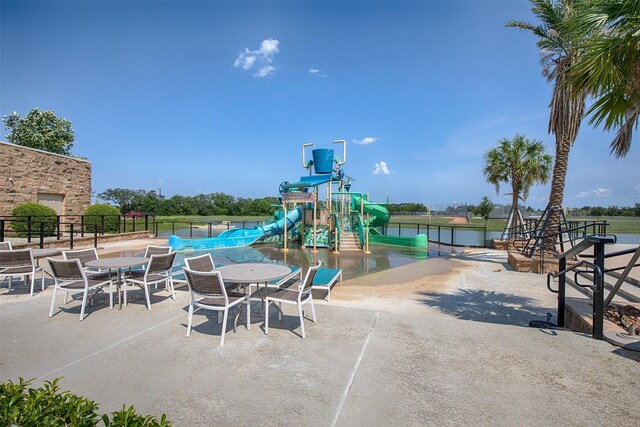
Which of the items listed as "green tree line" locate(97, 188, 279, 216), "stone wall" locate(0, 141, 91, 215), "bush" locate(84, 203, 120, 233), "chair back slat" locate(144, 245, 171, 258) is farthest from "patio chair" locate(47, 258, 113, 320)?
"green tree line" locate(97, 188, 279, 216)

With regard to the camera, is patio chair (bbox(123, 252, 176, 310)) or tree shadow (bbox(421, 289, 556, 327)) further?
tree shadow (bbox(421, 289, 556, 327))

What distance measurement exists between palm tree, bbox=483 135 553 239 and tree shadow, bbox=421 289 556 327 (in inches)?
492

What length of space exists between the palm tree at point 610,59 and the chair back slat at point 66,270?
22.5ft

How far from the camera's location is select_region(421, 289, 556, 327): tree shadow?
17.4 feet

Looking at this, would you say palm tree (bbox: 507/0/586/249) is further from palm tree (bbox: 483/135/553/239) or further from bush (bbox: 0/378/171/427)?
bush (bbox: 0/378/171/427)

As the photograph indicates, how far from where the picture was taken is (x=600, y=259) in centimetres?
382

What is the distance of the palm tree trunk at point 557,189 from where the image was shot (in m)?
10.6

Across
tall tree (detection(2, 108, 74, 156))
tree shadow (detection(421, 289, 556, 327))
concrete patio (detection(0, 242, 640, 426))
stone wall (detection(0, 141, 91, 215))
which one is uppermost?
tall tree (detection(2, 108, 74, 156))

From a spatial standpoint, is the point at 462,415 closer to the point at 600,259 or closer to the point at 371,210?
the point at 600,259

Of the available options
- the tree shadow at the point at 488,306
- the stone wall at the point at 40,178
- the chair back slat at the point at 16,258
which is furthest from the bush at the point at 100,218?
the tree shadow at the point at 488,306

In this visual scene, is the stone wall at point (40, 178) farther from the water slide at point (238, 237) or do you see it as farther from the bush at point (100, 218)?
the water slide at point (238, 237)

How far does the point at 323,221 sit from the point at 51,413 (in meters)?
17.1

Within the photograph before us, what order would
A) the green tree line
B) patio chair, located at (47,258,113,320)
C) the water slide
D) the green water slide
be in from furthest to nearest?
the green tree line, the green water slide, the water slide, patio chair, located at (47,258,113,320)

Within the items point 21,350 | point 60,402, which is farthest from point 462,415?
point 21,350
